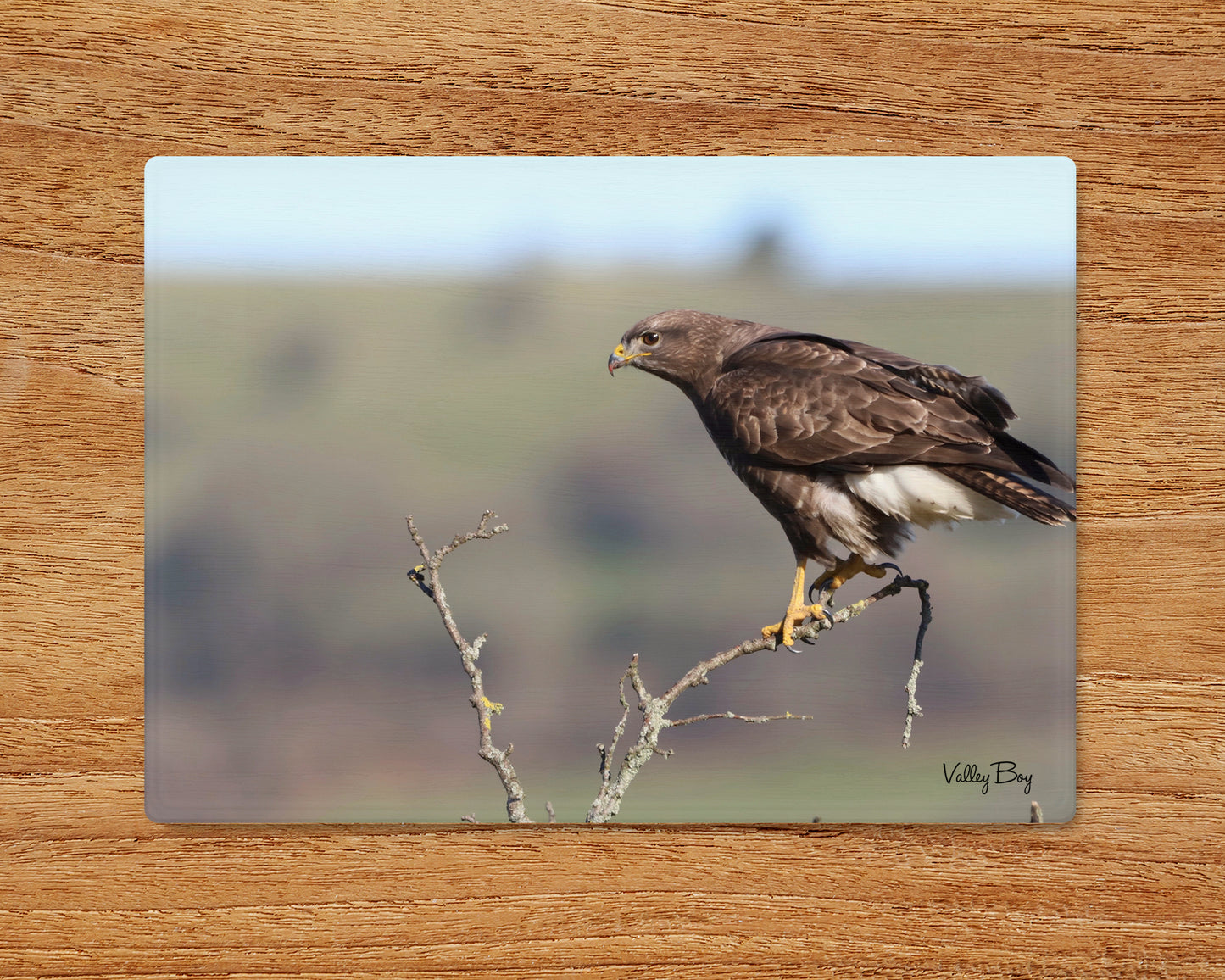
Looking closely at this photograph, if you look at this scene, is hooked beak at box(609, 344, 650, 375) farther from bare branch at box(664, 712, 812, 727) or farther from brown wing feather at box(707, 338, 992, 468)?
bare branch at box(664, 712, 812, 727)

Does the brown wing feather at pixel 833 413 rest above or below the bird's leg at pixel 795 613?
above

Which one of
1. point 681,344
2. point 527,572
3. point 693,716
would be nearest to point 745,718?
point 693,716

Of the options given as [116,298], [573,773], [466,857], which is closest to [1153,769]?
[573,773]

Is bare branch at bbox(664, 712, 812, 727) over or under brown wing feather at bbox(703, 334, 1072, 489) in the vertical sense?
under

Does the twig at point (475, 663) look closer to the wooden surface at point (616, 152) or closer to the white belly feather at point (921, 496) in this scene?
the wooden surface at point (616, 152)

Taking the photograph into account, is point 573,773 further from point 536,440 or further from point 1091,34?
point 1091,34

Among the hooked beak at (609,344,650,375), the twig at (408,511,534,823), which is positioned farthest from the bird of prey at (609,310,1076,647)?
the twig at (408,511,534,823)

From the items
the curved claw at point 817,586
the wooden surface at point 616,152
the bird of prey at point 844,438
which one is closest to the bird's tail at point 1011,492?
the bird of prey at point 844,438
